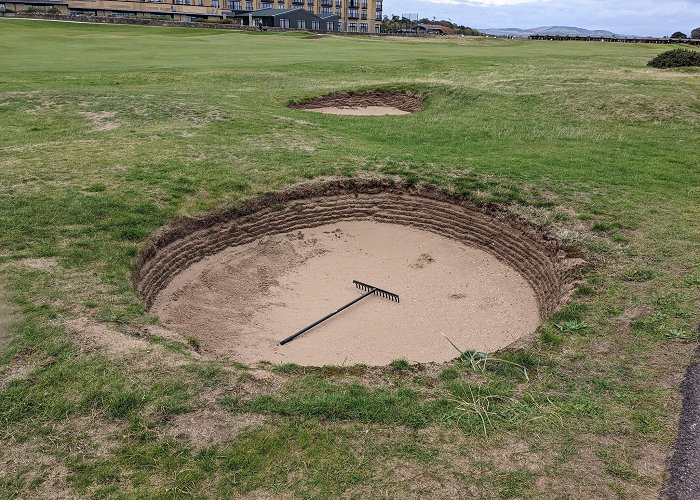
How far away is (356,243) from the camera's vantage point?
1581cm

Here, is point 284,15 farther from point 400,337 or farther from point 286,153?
point 400,337

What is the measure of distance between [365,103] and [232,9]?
10942 cm

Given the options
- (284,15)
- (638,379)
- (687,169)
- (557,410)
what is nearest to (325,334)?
(557,410)

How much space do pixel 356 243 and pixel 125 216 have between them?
20.7ft

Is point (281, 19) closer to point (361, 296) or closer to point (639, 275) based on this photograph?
point (361, 296)

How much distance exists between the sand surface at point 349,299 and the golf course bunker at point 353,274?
0.11ft

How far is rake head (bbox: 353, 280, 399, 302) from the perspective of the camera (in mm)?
13031

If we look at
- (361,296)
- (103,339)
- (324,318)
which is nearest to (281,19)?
(361,296)

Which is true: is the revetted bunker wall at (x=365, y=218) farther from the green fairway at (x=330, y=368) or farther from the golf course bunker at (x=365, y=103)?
the golf course bunker at (x=365, y=103)

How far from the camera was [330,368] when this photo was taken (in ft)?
29.0

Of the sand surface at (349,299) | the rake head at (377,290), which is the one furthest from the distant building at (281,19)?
the rake head at (377,290)

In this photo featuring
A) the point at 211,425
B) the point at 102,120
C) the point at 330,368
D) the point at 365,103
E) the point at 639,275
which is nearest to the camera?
the point at 211,425

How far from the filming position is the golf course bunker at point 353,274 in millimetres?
11242

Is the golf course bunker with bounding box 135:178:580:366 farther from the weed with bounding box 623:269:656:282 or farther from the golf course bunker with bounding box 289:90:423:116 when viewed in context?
the golf course bunker with bounding box 289:90:423:116
